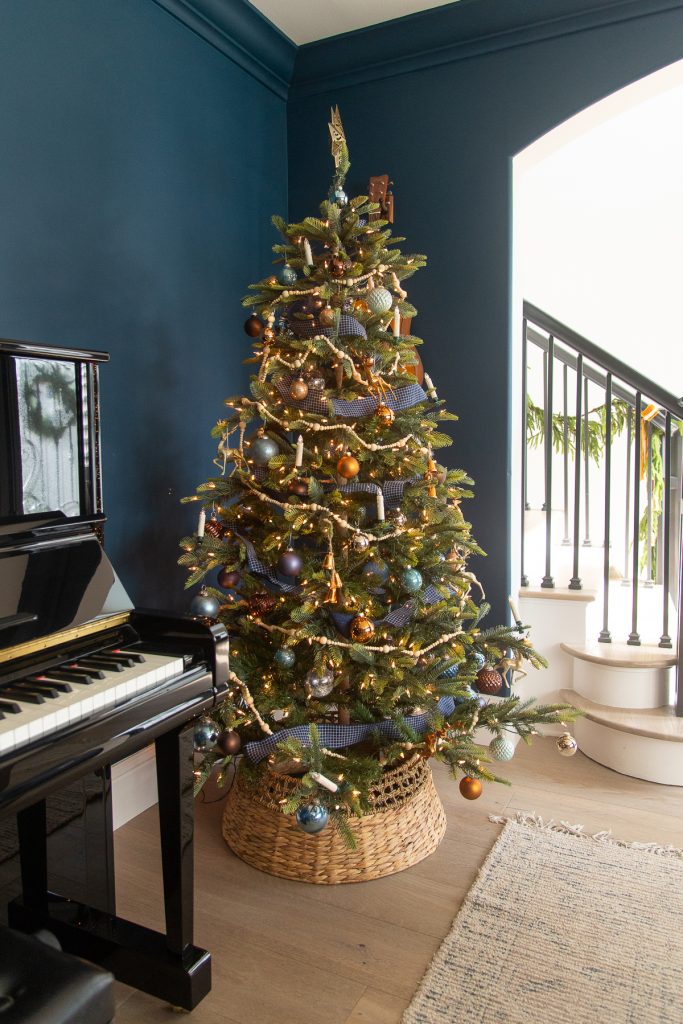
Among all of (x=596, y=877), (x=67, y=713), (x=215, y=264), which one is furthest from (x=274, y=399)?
(x=596, y=877)

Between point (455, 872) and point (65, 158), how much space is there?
2.19m

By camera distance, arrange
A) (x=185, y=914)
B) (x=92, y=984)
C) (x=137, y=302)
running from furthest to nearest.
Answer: (x=137, y=302) < (x=185, y=914) < (x=92, y=984)

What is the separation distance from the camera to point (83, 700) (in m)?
1.18

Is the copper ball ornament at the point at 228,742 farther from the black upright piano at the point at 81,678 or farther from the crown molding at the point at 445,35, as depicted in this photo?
the crown molding at the point at 445,35

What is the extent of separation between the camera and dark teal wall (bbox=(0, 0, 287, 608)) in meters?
1.98

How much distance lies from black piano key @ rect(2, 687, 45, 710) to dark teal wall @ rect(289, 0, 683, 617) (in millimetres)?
1914

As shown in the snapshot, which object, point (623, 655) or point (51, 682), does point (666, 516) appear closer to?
point (623, 655)

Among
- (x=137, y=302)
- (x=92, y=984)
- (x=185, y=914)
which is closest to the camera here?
(x=92, y=984)

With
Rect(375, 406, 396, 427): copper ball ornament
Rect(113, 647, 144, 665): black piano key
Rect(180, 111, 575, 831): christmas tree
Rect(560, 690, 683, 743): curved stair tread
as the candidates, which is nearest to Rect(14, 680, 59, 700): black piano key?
Rect(113, 647, 144, 665): black piano key

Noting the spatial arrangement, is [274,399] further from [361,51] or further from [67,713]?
[361,51]

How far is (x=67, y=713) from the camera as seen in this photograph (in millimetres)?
1146

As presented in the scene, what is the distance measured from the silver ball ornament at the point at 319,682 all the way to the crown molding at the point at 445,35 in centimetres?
222

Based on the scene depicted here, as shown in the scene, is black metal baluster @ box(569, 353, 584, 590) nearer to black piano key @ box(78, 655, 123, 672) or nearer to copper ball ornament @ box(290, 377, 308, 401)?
copper ball ornament @ box(290, 377, 308, 401)

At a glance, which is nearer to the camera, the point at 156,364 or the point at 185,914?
the point at 185,914
